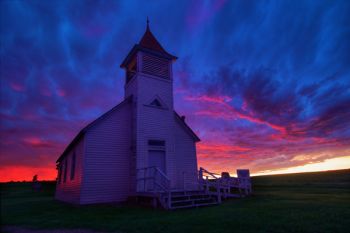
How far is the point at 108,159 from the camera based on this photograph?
14.7 meters

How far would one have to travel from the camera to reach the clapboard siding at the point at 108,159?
13875 mm

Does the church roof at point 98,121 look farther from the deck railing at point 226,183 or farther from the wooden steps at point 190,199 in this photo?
the wooden steps at point 190,199

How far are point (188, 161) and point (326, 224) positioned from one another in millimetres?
11753

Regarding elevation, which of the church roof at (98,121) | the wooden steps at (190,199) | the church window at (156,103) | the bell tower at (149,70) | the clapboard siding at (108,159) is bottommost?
the wooden steps at (190,199)

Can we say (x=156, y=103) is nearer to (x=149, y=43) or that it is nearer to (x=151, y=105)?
(x=151, y=105)

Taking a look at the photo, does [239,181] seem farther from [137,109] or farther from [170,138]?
[137,109]

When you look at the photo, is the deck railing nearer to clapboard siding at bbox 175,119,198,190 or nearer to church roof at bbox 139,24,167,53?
clapboard siding at bbox 175,119,198,190

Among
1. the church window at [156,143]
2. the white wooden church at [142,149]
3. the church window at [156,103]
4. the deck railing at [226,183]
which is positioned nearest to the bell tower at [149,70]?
the white wooden church at [142,149]

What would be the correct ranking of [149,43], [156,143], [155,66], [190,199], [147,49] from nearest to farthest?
[190,199] < [156,143] < [147,49] < [155,66] < [149,43]

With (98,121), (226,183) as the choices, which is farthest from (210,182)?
(98,121)

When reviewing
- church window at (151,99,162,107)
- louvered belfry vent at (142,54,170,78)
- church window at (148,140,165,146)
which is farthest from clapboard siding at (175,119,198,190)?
louvered belfry vent at (142,54,170,78)

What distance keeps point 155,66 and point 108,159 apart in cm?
758

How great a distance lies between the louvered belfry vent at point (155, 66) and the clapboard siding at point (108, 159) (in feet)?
10.9

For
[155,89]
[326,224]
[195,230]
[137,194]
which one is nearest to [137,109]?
[155,89]
